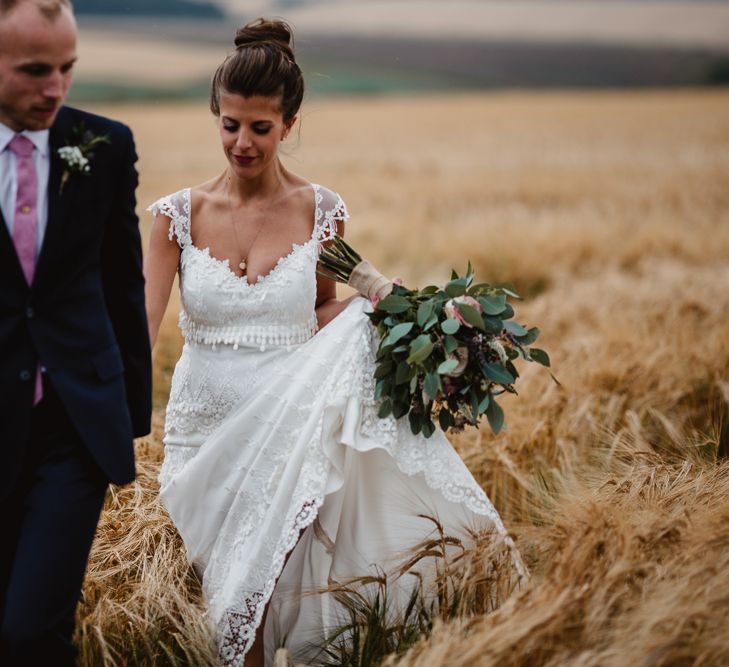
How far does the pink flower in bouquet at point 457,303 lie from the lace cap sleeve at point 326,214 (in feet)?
2.17

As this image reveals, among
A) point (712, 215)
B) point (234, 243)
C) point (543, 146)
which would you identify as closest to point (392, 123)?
point (543, 146)

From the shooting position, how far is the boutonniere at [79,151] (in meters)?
2.61

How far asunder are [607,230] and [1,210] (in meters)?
12.3

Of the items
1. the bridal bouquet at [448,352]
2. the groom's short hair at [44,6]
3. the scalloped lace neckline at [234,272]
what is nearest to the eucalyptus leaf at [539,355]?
the bridal bouquet at [448,352]

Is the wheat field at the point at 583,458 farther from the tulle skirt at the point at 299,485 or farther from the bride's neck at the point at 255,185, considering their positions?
the bride's neck at the point at 255,185

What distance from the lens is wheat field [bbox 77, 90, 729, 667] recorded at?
2.96 meters

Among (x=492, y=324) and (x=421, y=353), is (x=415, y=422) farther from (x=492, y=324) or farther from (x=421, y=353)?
(x=492, y=324)

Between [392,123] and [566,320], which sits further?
[392,123]

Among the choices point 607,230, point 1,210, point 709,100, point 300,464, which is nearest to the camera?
point 1,210

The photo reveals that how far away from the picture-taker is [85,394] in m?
2.72

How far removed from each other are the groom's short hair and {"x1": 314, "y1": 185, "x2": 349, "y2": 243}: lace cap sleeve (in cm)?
164

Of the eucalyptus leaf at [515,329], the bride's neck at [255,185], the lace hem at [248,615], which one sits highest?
the bride's neck at [255,185]

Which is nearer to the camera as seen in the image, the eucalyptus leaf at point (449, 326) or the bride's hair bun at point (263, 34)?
the eucalyptus leaf at point (449, 326)

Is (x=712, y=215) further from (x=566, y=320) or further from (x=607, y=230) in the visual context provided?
(x=566, y=320)
